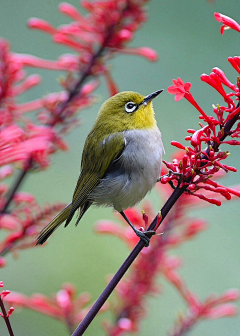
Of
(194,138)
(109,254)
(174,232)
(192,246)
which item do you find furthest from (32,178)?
(194,138)

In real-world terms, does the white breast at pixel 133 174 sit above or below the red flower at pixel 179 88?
below

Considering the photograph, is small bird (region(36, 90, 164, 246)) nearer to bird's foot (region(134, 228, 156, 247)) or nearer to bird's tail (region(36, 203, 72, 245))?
bird's tail (region(36, 203, 72, 245))

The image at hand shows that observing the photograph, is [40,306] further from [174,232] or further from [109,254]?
[109,254]

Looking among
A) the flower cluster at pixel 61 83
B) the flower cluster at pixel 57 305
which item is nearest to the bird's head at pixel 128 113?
the flower cluster at pixel 61 83

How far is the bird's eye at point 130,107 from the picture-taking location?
245 cm

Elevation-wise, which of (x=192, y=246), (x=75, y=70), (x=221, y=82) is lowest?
(x=192, y=246)

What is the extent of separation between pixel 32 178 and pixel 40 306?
8.00 feet

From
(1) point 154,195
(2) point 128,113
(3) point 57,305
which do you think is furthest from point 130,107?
(1) point 154,195

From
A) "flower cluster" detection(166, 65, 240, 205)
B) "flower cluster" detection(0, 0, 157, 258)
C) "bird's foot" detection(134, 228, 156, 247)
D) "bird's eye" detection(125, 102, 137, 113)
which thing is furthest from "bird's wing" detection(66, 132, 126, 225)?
"flower cluster" detection(166, 65, 240, 205)

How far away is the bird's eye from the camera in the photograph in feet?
8.02

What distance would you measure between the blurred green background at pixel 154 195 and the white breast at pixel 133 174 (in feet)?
3.47

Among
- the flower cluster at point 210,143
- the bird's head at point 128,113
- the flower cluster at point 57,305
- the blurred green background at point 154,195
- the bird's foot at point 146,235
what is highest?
the flower cluster at point 210,143

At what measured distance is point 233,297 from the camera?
5.82 feet

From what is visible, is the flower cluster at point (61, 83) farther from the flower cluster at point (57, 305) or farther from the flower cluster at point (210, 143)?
the flower cluster at point (210, 143)
